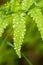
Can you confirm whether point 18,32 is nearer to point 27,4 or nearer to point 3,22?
point 3,22

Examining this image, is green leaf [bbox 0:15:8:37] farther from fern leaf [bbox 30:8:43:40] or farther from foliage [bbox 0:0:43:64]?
fern leaf [bbox 30:8:43:40]

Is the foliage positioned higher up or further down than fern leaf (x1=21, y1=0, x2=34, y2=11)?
further down

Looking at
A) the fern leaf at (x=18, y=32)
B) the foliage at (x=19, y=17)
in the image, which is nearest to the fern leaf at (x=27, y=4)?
the foliage at (x=19, y=17)

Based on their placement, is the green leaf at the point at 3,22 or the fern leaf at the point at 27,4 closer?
the green leaf at the point at 3,22

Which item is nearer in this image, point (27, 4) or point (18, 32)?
point (18, 32)

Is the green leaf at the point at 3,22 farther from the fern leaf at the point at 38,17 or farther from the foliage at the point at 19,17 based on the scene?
the fern leaf at the point at 38,17

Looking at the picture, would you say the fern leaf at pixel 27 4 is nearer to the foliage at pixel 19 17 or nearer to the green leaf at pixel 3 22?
the foliage at pixel 19 17

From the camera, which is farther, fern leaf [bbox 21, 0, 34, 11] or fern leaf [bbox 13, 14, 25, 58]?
fern leaf [bbox 21, 0, 34, 11]

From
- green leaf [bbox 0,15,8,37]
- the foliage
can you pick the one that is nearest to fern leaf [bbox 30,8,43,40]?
the foliage

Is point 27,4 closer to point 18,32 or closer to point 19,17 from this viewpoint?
point 19,17

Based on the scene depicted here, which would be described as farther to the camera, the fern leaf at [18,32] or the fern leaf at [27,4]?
the fern leaf at [27,4]

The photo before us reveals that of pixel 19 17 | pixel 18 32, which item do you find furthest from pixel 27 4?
pixel 18 32

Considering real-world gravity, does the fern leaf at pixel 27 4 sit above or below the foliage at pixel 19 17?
above
